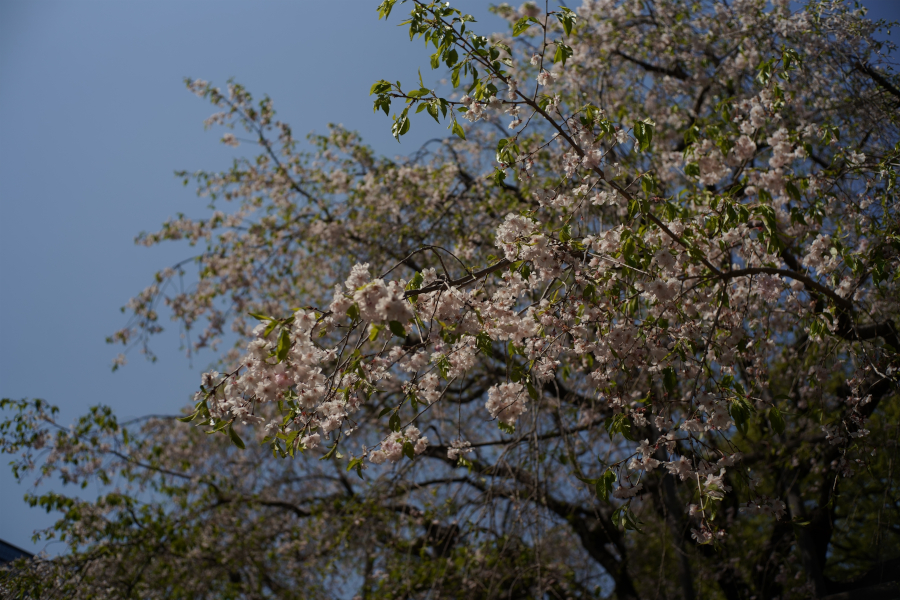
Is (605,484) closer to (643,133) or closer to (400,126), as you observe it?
(643,133)

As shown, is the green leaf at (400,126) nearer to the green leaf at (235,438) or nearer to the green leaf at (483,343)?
the green leaf at (483,343)

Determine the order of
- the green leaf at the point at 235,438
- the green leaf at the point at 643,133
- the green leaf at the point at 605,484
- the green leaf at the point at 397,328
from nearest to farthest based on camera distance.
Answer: the green leaf at the point at 397,328
the green leaf at the point at 235,438
the green leaf at the point at 605,484
the green leaf at the point at 643,133

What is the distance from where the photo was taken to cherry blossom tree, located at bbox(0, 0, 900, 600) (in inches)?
88.0

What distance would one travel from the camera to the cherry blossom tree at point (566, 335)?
2.23m

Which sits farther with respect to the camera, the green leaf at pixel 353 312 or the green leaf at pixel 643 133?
the green leaf at pixel 643 133

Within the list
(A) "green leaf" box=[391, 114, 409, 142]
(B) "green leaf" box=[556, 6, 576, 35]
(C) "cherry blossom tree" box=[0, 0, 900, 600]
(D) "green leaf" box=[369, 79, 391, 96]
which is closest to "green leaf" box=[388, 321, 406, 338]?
(C) "cherry blossom tree" box=[0, 0, 900, 600]

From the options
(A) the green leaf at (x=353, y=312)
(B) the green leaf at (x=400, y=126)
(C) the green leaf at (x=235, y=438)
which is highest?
(B) the green leaf at (x=400, y=126)

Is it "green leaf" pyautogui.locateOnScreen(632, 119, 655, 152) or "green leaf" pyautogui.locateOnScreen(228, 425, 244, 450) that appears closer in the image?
"green leaf" pyautogui.locateOnScreen(228, 425, 244, 450)

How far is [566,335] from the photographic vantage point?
2.65 metres

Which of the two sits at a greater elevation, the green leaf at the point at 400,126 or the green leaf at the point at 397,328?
the green leaf at the point at 400,126

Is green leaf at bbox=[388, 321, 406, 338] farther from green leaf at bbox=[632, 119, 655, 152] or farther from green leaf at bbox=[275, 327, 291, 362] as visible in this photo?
green leaf at bbox=[632, 119, 655, 152]

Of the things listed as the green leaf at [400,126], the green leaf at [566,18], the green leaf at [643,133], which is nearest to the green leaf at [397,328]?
the green leaf at [400,126]

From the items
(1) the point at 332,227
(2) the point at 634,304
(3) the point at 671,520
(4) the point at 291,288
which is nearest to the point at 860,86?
(2) the point at 634,304

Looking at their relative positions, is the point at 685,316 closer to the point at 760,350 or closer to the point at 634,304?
the point at 634,304
